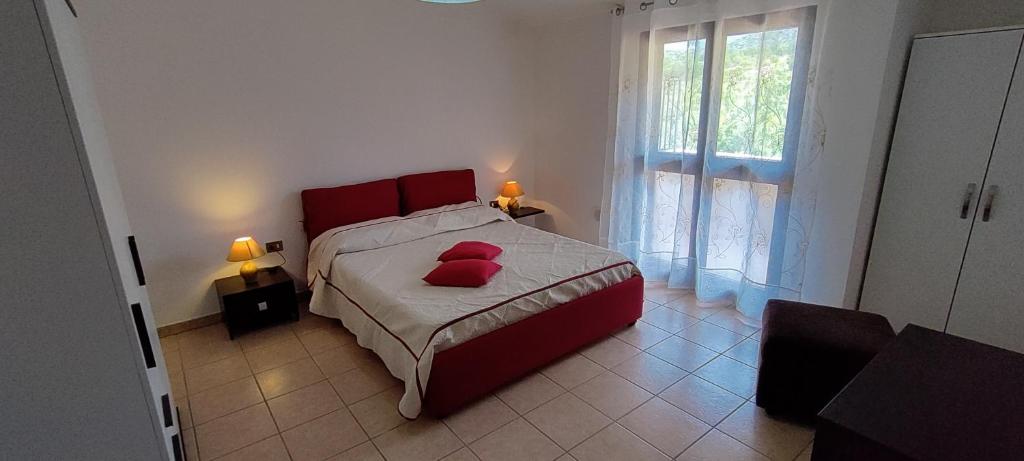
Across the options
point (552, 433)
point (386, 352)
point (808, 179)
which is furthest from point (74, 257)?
point (808, 179)

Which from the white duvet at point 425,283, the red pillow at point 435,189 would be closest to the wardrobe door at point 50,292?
the white duvet at point 425,283

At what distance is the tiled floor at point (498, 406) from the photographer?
212cm

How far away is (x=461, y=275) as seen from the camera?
271 centimetres

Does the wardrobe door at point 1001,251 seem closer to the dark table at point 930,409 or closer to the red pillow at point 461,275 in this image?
the dark table at point 930,409

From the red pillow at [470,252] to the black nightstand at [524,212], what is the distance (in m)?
1.52

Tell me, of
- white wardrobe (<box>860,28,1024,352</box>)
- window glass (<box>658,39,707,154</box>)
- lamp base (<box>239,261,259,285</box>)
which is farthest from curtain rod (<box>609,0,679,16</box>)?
lamp base (<box>239,261,259,285</box>)

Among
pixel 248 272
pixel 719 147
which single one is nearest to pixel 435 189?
pixel 248 272

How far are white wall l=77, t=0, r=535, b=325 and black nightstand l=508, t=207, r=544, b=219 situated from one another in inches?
32.9

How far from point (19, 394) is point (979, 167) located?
160 inches

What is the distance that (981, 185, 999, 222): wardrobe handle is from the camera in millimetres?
2410

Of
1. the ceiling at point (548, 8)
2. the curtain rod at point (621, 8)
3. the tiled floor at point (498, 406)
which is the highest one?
the ceiling at point (548, 8)

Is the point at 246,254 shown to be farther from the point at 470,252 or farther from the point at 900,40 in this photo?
the point at 900,40

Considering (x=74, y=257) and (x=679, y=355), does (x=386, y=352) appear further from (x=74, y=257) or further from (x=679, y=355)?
(x=679, y=355)

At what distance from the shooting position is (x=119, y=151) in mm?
2861
